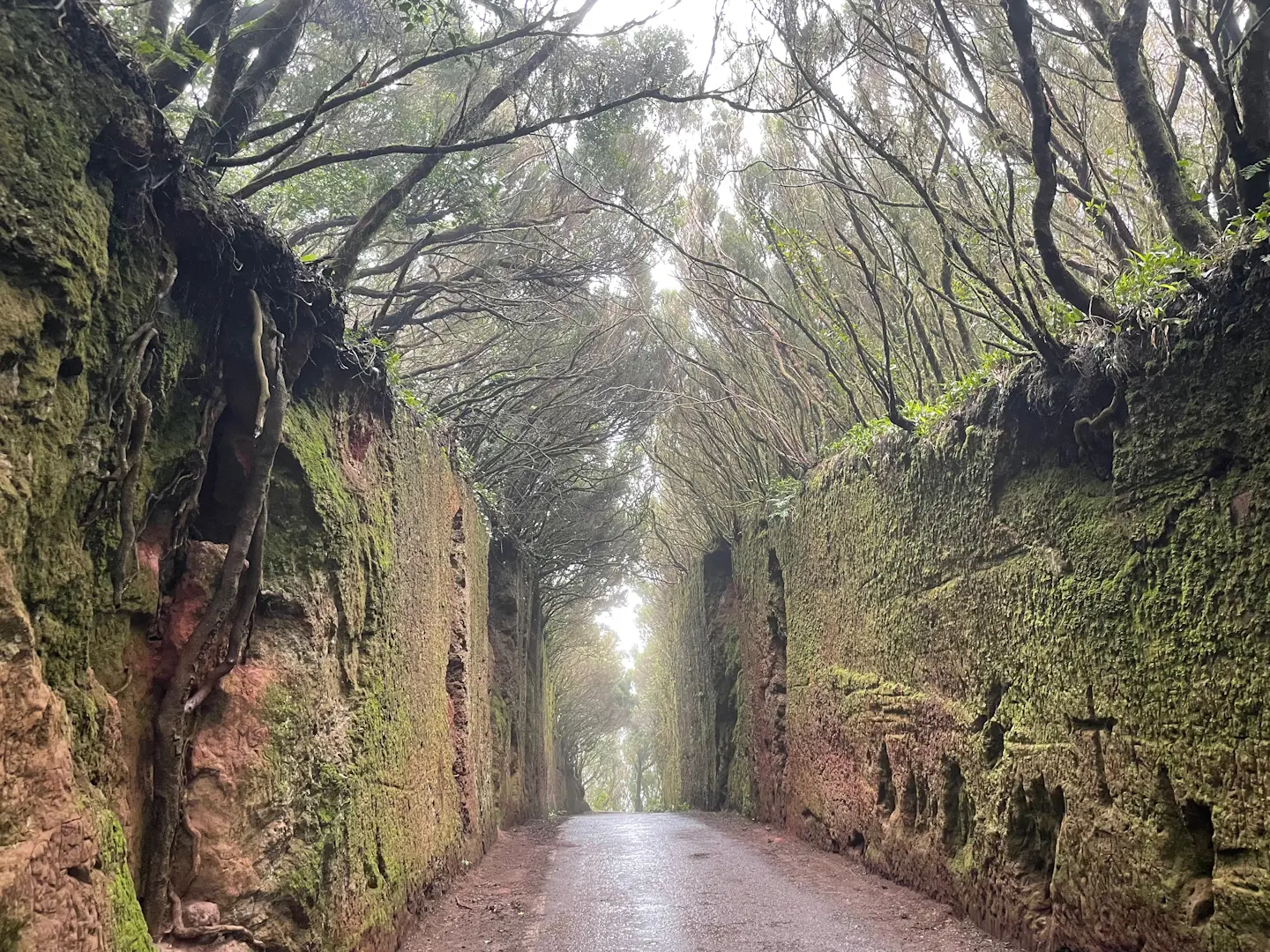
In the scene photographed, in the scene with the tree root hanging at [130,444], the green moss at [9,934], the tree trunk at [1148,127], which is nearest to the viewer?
the green moss at [9,934]

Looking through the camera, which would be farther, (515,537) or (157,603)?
(515,537)

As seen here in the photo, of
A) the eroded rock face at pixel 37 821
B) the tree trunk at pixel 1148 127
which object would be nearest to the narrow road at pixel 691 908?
the eroded rock face at pixel 37 821

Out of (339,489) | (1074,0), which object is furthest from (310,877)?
(1074,0)

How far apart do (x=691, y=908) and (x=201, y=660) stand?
3665 millimetres

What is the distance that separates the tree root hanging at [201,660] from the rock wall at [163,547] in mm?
59

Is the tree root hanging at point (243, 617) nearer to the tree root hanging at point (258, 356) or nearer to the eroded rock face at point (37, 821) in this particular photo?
the tree root hanging at point (258, 356)

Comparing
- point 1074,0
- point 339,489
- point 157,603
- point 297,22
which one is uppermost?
point 1074,0

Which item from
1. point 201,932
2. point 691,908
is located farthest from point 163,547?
point 691,908

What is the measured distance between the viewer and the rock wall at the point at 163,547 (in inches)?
72.4

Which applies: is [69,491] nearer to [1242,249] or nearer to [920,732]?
[1242,249]

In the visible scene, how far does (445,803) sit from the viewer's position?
6.21m

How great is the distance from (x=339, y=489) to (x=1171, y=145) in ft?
14.5

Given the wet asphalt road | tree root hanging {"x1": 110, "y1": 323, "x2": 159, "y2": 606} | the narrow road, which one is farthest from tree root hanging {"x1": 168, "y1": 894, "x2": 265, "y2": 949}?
the wet asphalt road

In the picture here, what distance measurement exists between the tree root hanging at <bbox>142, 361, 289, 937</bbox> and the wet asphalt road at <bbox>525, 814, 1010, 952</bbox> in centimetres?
244
